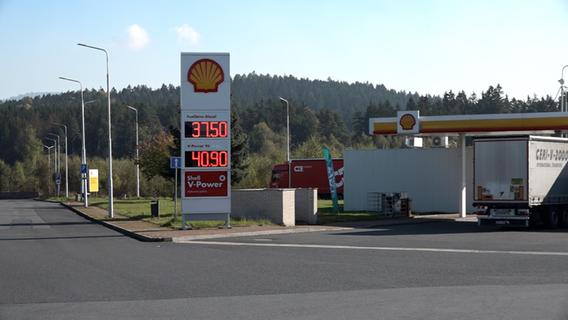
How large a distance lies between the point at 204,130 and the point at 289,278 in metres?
15.0

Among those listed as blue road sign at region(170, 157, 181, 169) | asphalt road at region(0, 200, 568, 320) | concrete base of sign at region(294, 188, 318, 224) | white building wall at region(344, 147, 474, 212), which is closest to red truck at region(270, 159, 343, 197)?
white building wall at region(344, 147, 474, 212)

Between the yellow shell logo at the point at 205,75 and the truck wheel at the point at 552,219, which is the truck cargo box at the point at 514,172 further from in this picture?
the yellow shell logo at the point at 205,75

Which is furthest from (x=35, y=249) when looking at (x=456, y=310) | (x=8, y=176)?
(x=8, y=176)

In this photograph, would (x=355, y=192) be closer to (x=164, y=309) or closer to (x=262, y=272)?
(x=262, y=272)

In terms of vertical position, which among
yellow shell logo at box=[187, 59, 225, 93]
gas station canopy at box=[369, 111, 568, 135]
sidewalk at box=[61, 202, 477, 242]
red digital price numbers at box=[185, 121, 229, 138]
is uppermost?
yellow shell logo at box=[187, 59, 225, 93]

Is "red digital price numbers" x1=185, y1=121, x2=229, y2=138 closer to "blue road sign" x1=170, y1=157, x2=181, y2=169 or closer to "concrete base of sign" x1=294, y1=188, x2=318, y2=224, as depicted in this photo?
"blue road sign" x1=170, y1=157, x2=181, y2=169

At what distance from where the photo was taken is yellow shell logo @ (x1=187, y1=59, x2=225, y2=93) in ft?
98.3

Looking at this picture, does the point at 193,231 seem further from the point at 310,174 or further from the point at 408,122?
the point at 310,174

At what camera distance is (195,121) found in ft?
97.8

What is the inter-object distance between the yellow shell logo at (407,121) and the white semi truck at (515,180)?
302 inches

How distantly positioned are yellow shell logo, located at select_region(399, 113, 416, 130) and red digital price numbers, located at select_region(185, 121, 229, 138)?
1183 cm

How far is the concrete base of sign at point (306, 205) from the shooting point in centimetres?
3419

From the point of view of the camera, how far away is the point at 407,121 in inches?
1528

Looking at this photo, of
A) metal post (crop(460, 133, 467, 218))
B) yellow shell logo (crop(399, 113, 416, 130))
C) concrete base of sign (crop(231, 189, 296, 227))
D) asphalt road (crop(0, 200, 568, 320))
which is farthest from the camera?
yellow shell logo (crop(399, 113, 416, 130))
